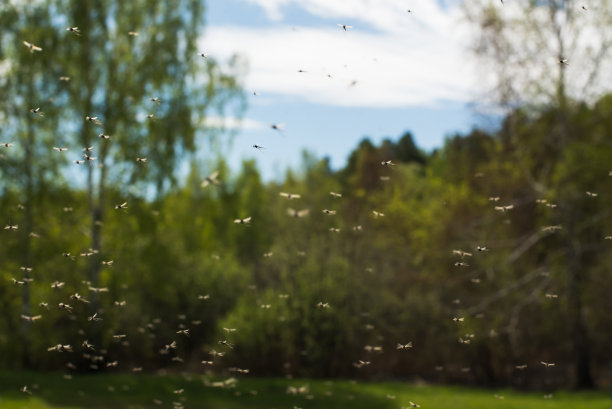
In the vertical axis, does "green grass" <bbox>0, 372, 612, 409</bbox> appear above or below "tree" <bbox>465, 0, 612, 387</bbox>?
below

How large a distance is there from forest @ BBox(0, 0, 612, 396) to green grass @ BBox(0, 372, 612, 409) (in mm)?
1114

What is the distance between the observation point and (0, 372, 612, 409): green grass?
1422 centimetres

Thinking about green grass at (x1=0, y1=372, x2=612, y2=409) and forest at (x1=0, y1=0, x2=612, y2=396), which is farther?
forest at (x1=0, y1=0, x2=612, y2=396)

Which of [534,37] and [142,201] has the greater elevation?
[534,37]

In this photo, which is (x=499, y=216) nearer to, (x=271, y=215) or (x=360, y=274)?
(x=360, y=274)

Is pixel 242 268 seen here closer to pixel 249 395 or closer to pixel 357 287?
pixel 357 287

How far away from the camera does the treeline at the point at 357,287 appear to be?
1778 cm

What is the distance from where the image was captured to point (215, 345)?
18.7 meters

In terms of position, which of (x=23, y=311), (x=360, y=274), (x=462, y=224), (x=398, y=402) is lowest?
(x=398, y=402)

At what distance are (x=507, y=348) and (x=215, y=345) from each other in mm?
7632

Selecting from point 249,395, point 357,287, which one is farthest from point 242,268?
point 249,395

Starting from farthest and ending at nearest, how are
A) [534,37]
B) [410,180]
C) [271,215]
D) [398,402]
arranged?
[410,180]
[271,215]
[534,37]
[398,402]

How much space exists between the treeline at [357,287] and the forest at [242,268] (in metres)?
0.05

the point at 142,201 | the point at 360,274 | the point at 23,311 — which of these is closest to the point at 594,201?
the point at 360,274
